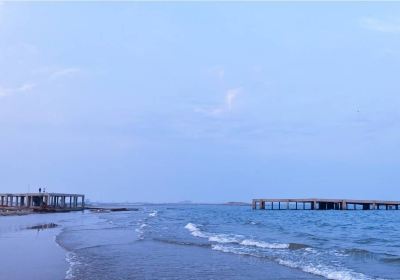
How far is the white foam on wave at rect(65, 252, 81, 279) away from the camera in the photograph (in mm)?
14750

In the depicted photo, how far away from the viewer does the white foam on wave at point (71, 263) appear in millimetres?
14750

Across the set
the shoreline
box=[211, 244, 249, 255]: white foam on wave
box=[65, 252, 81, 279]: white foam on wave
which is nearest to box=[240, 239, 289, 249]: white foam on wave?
box=[211, 244, 249, 255]: white foam on wave

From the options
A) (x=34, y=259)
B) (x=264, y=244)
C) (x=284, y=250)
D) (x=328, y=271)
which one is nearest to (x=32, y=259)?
(x=34, y=259)

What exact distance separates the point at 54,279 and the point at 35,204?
81474mm

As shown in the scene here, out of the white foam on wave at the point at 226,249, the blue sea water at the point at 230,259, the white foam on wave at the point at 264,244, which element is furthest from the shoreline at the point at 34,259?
the white foam on wave at the point at 264,244

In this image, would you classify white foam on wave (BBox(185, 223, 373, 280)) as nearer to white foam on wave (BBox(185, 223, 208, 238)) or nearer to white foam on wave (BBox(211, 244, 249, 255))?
white foam on wave (BBox(211, 244, 249, 255))

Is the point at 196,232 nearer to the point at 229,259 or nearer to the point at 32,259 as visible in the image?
the point at 229,259

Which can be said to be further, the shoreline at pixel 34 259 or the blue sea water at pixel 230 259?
the blue sea water at pixel 230 259

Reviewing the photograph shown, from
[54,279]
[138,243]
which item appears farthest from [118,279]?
[138,243]

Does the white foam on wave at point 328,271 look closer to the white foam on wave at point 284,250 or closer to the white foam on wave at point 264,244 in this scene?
the white foam on wave at point 284,250

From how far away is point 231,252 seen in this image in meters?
21.4

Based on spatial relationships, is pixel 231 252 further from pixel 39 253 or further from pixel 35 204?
pixel 35 204

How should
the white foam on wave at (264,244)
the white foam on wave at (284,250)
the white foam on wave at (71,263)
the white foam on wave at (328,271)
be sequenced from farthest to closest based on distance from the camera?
the white foam on wave at (264,244) < the white foam on wave at (284,250) < the white foam on wave at (328,271) < the white foam on wave at (71,263)

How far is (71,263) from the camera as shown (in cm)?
1748
